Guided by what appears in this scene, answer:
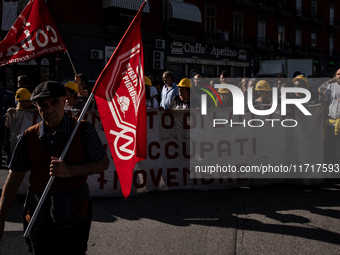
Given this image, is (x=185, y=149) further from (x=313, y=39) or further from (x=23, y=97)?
(x=313, y=39)

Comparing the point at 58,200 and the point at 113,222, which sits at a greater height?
the point at 58,200

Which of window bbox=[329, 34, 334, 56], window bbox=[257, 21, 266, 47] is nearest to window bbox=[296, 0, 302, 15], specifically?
window bbox=[257, 21, 266, 47]

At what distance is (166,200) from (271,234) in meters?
1.77

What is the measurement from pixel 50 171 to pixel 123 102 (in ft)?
3.03

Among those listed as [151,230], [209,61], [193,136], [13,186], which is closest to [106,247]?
[151,230]

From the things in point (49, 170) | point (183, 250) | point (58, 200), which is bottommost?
point (183, 250)

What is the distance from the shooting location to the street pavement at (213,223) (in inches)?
153

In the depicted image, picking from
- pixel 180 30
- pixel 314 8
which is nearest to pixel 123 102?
pixel 180 30

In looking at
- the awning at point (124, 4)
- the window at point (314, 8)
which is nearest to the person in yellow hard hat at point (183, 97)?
the awning at point (124, 4)

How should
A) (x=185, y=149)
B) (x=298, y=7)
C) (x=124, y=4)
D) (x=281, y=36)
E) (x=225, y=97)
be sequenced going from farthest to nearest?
(x=298, y=7)
(x=281, y=36)
(x=124, y=4)
(x=225, y=97)
(x=185, y=149)

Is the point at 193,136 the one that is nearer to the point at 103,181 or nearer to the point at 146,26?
the point at 103,181

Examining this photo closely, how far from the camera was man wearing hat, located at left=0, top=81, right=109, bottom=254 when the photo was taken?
2361 mm

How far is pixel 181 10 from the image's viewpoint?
23.5 metres

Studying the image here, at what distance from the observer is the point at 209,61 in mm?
26828
